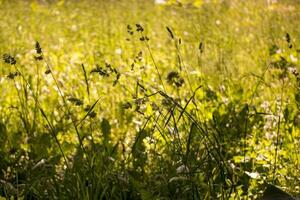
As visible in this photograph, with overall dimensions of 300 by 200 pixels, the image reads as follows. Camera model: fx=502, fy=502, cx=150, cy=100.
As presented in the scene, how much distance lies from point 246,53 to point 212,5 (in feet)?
7.98

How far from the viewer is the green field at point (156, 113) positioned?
1.88 metres

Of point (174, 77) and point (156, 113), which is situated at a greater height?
point (174, 77)

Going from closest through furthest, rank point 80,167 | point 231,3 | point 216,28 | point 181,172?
point 181,172 → point 80,167 → point 216,28 → point 231,3

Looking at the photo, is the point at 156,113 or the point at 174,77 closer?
the point at 174,77

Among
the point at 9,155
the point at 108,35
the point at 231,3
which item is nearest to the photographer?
the point at 9,155

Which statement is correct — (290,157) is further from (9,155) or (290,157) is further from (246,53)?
(246,53)

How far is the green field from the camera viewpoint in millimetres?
1879

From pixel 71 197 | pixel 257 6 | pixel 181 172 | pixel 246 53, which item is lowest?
pixel 71 197

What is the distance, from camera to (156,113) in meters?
2.89

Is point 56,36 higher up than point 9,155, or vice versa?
point 56,36

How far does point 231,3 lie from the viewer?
753cm

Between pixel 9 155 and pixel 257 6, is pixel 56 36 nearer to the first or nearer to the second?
pixel 257 6

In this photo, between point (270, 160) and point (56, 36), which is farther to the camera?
point (56, 36)

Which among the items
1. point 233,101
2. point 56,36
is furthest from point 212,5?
point 233,101
